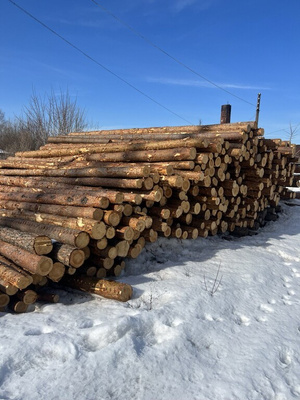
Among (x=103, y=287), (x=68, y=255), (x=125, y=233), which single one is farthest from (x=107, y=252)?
(x=68, y=255)

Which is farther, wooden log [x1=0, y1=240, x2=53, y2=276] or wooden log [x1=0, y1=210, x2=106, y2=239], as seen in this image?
wooden log [x1=0, y1=210, x2=106, y2=239]

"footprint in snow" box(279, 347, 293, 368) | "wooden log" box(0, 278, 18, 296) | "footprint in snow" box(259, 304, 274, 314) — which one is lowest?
"footprint in snow" box(279, 347, 293, 368)

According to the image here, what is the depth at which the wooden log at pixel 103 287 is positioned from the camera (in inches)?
164

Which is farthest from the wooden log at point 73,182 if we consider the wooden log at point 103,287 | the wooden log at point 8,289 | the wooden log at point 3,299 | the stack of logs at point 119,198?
the wooden log at point 3,299

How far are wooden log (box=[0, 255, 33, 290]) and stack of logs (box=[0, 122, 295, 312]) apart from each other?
12 mm

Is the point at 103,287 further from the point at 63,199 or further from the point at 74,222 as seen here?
the point at 63,199

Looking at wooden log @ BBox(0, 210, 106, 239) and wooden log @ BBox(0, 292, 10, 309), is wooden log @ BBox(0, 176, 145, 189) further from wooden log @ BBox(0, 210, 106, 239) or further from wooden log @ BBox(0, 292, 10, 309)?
wooden log @ BBox(0, 292, 10, 309)

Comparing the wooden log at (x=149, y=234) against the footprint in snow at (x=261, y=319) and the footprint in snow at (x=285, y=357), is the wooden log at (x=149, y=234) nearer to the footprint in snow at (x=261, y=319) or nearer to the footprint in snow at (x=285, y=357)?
the footprint in snow at (x=261, y=319)

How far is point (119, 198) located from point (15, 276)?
1.95m

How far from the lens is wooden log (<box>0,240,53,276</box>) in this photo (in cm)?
391

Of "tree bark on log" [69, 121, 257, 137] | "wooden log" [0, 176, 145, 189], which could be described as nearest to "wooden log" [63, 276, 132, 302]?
"wooden log" [0, 176, 145, 189]

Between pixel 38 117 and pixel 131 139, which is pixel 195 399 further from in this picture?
pixel 38 117

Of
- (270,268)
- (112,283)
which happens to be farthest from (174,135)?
(112,283)

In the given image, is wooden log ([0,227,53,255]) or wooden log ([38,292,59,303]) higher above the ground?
wooden log ([0,227,53,255])
